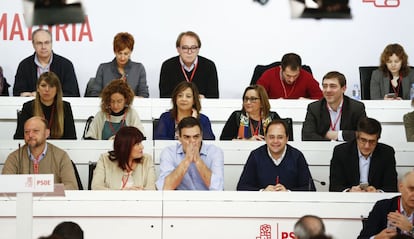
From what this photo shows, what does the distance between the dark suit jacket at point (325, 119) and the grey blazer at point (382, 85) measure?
1.48 meters

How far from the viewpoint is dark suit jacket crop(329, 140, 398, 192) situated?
7.48 meters

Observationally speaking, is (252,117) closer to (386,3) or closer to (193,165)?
(193,165)

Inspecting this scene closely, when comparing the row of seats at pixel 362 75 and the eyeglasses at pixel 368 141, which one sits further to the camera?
the row of seats at pixel 362 75

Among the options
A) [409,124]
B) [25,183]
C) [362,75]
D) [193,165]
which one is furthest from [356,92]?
[25,183]

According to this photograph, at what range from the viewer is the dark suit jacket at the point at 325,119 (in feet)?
27.9

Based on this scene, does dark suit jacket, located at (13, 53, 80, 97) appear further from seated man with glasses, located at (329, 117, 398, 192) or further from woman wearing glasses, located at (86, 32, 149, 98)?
seated man with glasses, located at (329, 117, 398, 192)

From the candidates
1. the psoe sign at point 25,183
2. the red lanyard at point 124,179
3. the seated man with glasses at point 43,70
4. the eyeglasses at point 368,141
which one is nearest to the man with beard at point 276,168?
the eyeglasses at point 368,141

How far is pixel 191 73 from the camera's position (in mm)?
9688

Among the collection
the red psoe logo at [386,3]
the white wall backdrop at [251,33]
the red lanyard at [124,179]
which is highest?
the red psoe logo at [386,3]

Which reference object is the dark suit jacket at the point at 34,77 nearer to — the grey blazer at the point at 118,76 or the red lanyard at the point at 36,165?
the grey blazer at the point at 118,76

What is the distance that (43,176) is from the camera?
488 cm

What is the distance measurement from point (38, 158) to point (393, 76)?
393 centimetres

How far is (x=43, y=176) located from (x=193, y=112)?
11.5ft

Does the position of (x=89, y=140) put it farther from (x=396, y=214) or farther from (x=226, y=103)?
(x=396, y=214)
